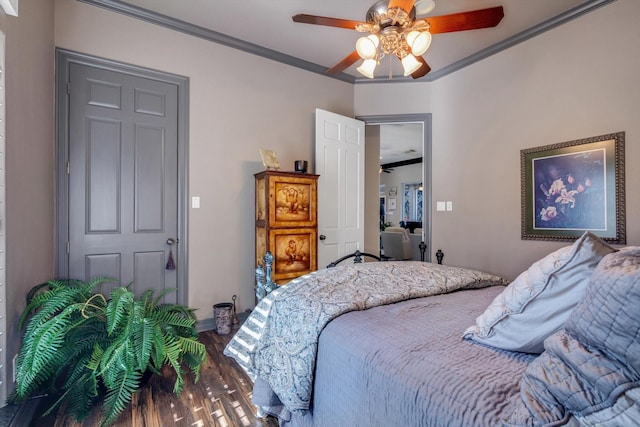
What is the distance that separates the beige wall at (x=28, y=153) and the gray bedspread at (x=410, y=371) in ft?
5.09

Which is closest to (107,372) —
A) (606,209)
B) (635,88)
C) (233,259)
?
(233,259)

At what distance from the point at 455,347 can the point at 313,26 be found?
3.01 metres

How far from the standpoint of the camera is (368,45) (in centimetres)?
216

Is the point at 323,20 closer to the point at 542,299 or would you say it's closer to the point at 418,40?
the point at 418,40

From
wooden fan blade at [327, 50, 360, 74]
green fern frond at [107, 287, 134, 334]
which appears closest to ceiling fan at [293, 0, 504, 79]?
wooden fan blade at [327, 50, 360, 74]

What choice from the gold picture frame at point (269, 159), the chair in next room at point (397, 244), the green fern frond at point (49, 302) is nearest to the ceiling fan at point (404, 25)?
the gold picture frame at point (269, 159)

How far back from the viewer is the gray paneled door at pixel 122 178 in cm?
258

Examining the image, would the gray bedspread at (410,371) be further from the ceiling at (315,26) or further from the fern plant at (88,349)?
the ceiling at (315,26)

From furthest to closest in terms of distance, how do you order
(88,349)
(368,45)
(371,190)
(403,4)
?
(371,190) → (368,45) → (403,4) → (88,349)

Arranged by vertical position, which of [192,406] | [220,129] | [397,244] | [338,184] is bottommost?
[192,406]

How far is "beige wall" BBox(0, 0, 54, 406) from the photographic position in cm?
158

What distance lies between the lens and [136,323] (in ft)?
5.70

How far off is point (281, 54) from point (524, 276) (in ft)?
11.0

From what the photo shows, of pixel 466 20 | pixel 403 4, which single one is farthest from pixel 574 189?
pixel 403 4
